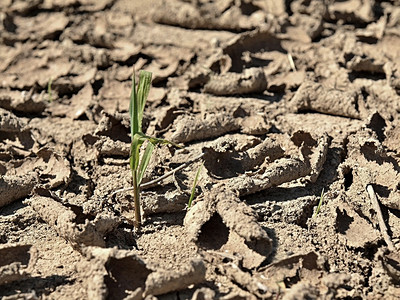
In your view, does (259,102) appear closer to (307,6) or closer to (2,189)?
(307,6)

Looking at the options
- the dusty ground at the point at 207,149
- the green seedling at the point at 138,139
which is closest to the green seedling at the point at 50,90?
the dusty ground at the point at 207,149

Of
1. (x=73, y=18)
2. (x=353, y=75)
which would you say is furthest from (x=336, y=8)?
(x=73, y=18)

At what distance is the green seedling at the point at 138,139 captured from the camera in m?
1.46

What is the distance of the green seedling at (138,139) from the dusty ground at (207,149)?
82mm

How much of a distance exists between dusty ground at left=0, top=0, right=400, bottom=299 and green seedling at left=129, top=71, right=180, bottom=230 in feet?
0.27

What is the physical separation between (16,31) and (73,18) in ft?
0.85

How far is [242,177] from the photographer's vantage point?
5.41 feet

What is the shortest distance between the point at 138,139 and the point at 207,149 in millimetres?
302

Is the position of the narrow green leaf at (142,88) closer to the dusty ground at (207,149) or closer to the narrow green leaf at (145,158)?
the narrow green leaf at (145,158)

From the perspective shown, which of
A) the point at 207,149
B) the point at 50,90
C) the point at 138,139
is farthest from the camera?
the point at 50,90

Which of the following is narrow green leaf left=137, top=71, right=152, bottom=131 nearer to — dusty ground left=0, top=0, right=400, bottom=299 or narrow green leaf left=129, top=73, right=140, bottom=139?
narrow green leaf left=129, top=73, right=140, bottom=139

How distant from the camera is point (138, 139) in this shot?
4.76 ft

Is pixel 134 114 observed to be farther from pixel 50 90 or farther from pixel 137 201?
pixel 50 90

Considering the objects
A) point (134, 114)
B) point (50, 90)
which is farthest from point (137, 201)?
point (50, 90)
